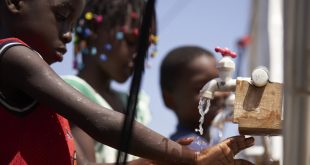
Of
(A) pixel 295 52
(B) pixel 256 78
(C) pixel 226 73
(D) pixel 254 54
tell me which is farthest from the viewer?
(D) pixel 254 54

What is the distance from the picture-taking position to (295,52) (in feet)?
4.86

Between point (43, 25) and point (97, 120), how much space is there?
31 centimetres

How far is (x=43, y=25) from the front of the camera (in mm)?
1762

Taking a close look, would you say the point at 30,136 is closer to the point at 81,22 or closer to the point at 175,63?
the point at 81,22

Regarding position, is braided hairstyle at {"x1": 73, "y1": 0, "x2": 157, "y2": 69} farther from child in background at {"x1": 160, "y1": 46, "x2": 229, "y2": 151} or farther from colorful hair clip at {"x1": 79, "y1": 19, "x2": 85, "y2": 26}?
child in background at {"x1": 160, "y1": 46, "x2": 229, "y2": 151}

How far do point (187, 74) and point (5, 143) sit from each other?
5.03ft

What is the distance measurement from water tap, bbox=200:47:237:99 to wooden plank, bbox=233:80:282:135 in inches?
3.1

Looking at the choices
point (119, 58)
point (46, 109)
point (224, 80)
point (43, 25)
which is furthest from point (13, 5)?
point (119, 58)

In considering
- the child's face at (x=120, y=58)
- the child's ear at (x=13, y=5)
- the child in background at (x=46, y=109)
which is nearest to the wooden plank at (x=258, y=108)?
the child in background at (x=46, y=109)

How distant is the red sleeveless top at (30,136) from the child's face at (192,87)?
123 centimetres

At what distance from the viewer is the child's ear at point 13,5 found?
5.79ft

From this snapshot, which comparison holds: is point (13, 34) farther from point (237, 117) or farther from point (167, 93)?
point (167, 93)

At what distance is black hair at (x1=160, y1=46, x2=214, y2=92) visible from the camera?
315cm

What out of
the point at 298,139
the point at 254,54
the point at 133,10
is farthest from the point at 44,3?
the point at 254,54
